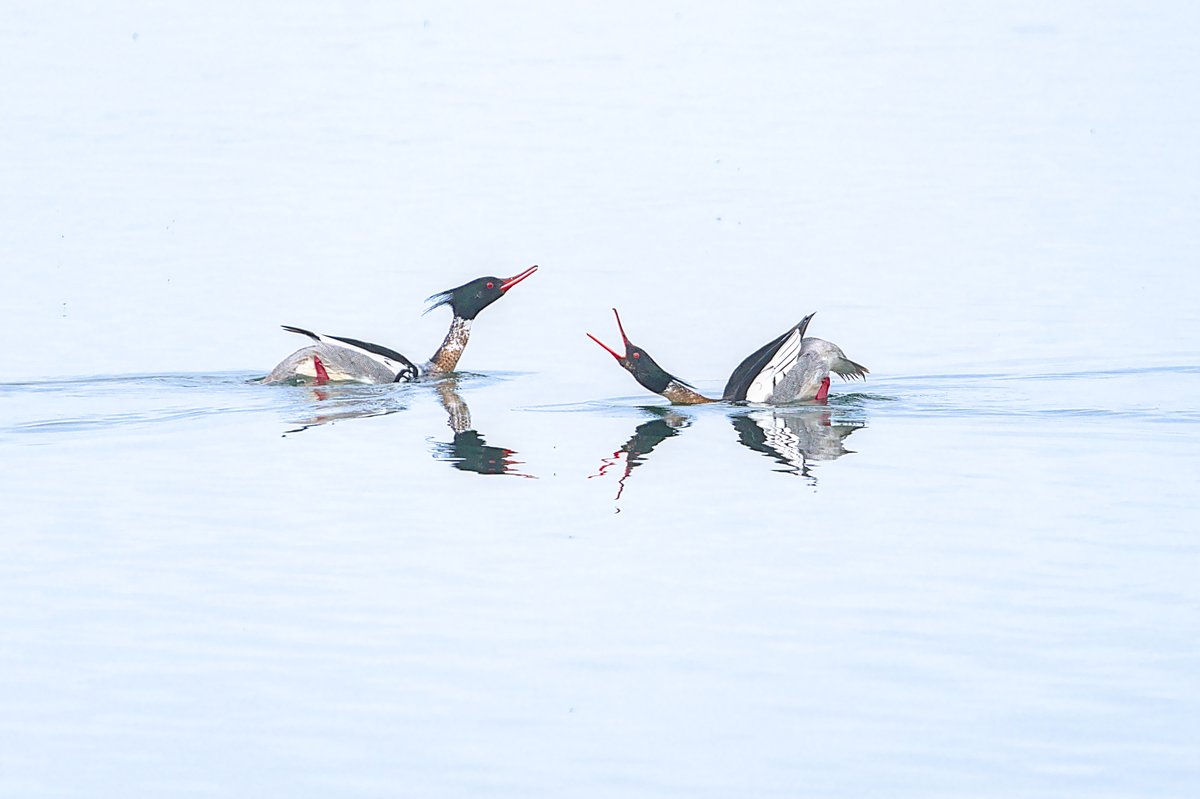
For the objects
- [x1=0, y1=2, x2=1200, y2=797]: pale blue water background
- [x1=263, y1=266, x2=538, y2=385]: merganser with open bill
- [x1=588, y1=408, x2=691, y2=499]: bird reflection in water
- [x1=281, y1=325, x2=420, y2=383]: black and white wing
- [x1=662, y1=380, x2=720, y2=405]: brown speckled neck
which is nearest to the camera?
[x1=0, y1=2, x2=1200, y2=797]: pale blue water background

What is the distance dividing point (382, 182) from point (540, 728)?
19804mm

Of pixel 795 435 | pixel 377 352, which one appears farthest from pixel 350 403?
pixel 795 435

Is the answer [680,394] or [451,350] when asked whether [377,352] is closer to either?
[451,350]

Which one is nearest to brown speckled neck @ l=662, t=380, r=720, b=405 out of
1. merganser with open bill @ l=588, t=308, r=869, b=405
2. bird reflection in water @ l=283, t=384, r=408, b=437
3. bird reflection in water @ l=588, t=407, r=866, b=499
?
merganser with open bill @ l=588, t=308, r=869, b=405

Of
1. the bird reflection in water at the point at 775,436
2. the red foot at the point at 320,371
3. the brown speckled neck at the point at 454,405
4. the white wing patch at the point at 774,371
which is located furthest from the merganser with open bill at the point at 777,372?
the red foot at the point at 320,371

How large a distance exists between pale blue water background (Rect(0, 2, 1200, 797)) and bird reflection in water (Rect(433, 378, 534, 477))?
0.08 meters

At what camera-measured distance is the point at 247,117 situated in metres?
34.0

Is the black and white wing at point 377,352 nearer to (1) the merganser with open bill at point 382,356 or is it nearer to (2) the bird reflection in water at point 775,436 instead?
(1) the merganser with open bill at point 382,356

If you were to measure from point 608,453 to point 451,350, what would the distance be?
5224 mm

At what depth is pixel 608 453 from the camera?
14945 mm

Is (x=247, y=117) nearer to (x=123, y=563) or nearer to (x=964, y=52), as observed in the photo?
(x=964, y=52)

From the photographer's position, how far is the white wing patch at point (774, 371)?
1700 cm

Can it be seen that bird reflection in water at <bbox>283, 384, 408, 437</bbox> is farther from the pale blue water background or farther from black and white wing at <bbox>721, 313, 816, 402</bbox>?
black and white wing at <bbox>721, 313, 816, 402</bbox>

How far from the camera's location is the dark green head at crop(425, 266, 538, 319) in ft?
66.2
